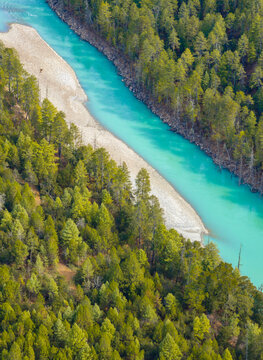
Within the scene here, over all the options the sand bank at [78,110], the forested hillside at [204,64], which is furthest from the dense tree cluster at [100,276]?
the forested hillside at [204,64]

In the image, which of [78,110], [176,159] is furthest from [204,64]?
[78,110]

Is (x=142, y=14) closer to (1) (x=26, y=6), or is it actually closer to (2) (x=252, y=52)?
(2) (x=252, y=52)

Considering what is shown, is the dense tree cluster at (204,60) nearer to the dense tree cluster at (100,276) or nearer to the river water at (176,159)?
the river water at (176,159)

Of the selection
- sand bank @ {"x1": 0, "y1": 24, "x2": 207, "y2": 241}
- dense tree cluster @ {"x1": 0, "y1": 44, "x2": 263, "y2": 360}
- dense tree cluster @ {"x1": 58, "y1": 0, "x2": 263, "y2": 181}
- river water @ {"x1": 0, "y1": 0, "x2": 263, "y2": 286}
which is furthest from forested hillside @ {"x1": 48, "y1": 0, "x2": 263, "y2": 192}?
dense tree cluster @ {"x1": 0, "y1": 44, "x2": 263, "y2": 360}

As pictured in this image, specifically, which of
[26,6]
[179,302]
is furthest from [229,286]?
[26,6]

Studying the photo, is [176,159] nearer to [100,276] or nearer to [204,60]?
[204,60]

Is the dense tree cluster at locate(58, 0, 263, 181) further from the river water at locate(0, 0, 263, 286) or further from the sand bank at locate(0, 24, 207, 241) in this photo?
the sand bank at locate(0, 24, 207, 241)
